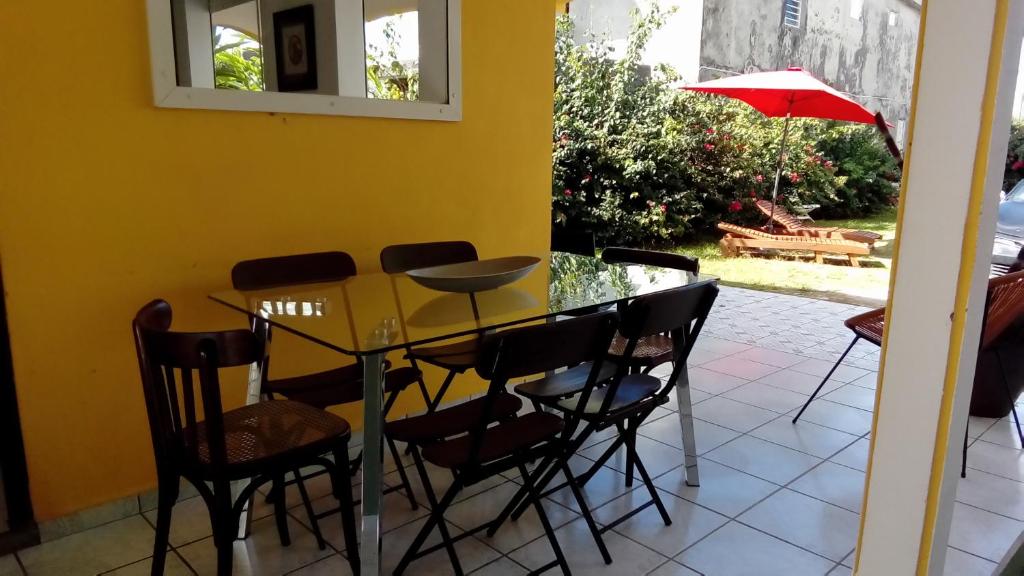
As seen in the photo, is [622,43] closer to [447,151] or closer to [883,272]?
[883,272]

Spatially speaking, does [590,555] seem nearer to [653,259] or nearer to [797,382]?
[653,259]

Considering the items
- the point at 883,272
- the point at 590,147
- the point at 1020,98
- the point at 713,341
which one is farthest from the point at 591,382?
the point at 883,272

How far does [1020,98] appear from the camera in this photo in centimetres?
101

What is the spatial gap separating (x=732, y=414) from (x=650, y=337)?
2.61 feet

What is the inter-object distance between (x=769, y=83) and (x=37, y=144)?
594 cm

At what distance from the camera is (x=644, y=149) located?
331 inches

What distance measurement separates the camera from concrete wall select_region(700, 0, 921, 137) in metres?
9.56

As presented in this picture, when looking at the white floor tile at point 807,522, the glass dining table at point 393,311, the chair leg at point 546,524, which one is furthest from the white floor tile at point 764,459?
the chair leg at point 546,524

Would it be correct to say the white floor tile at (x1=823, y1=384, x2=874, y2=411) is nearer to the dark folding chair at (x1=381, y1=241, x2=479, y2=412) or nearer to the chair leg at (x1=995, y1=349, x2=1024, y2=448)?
the chair leg at (x1=995, y1=349, x2=1024, y2=448)

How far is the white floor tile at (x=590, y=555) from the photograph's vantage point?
86.4 inches

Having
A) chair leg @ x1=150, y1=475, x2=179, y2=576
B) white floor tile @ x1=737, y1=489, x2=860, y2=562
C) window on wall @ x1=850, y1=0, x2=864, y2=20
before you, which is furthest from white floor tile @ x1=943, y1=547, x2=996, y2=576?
window on wall @ x1=850, y1=0, x2=864, y2=20

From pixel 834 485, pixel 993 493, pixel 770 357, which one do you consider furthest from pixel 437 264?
pixel 770 357

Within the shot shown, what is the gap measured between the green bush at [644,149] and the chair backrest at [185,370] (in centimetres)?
681

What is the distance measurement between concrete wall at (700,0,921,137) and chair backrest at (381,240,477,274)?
24.0 feet
